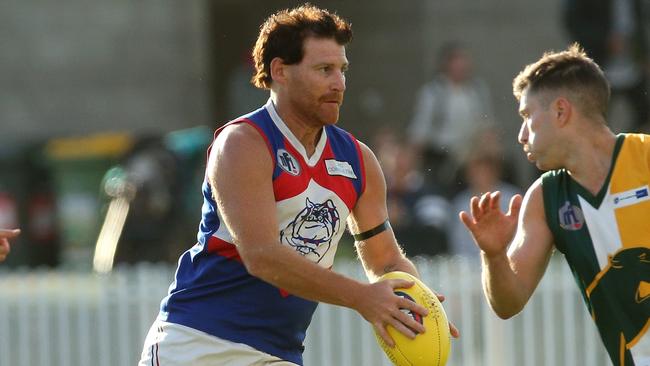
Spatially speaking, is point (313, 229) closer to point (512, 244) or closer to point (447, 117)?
point (512, 244)

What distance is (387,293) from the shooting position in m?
5.40

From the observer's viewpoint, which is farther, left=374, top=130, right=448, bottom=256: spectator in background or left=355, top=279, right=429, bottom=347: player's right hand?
left=374, top=130, right=448, bottom=256: spectator in background

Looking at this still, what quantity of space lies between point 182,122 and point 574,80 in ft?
35.6

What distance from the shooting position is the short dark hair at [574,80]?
6.02 metres

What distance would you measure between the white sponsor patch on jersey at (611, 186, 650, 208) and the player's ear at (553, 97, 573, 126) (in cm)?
39

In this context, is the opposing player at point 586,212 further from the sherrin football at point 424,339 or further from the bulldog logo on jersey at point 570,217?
the sherrin football at point 424,339

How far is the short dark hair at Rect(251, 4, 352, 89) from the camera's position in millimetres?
5953

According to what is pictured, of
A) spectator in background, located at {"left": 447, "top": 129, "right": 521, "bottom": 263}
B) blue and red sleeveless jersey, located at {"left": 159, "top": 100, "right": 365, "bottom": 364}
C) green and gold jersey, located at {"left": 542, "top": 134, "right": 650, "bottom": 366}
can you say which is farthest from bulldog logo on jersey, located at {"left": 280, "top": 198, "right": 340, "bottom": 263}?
spectator in background, located at {"left": 447, "top": 129, "right": 521, "bottom": 263}

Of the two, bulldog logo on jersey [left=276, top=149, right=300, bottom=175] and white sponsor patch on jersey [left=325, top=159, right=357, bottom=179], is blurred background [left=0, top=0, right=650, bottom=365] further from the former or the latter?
bulldog logo on jersey [left=276, top=149, right=300, bottom=175]

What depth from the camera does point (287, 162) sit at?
231 inches

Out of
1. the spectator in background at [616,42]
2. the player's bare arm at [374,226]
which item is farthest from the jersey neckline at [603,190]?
the spectator in background at [616,42]

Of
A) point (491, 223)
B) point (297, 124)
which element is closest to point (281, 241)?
point (297, 124)

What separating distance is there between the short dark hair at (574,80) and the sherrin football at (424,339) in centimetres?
106

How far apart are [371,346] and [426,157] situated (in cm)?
300
